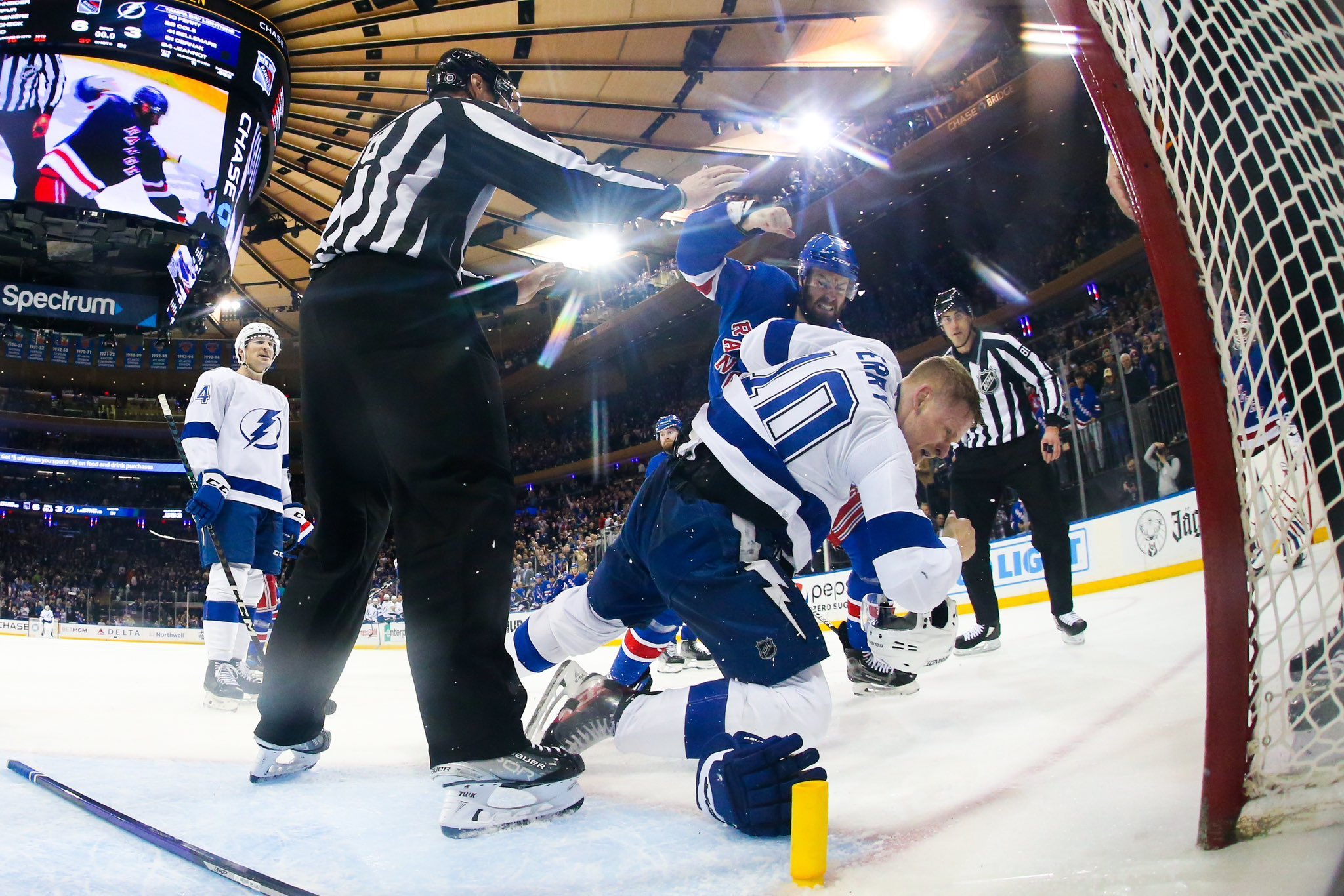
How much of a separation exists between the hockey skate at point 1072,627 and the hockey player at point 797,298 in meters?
1.01

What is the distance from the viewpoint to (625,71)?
984 centimetres

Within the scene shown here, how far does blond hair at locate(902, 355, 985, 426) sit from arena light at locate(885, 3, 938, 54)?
891cm

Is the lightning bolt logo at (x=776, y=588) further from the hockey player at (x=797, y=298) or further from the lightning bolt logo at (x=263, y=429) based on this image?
the lightning bolt logo at (x=263, y=429)

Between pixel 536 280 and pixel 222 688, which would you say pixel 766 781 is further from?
pixel 222 688

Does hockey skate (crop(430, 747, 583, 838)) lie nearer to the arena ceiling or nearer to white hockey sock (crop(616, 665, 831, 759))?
white hockey sock (crop(616, 665, 831, 759))

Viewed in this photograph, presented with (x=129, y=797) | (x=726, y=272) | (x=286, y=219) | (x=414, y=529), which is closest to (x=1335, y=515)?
(x=414, y=529)

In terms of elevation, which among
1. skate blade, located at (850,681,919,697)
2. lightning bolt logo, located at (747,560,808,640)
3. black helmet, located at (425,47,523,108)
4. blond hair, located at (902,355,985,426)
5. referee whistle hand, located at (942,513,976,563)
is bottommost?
skate blade, located at (850,681,919,697)

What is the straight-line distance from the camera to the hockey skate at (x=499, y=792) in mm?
1338

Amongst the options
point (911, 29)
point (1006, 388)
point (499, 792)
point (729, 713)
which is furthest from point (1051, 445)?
point (911, 29)

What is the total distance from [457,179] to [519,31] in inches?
305

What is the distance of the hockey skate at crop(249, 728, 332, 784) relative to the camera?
176cm

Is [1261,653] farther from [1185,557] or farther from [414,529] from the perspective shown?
[1185,557]

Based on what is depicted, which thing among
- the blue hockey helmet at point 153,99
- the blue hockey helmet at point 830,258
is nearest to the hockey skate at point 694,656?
the blue hockey helmet at point 830,258

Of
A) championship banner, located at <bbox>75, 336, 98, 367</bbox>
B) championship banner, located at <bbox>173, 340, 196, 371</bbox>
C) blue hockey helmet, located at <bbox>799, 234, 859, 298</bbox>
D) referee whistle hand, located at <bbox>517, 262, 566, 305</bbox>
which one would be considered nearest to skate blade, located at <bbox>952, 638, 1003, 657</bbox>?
blue hockey helmet, located at <bbox>799, 234, 859, 298</bbox>
